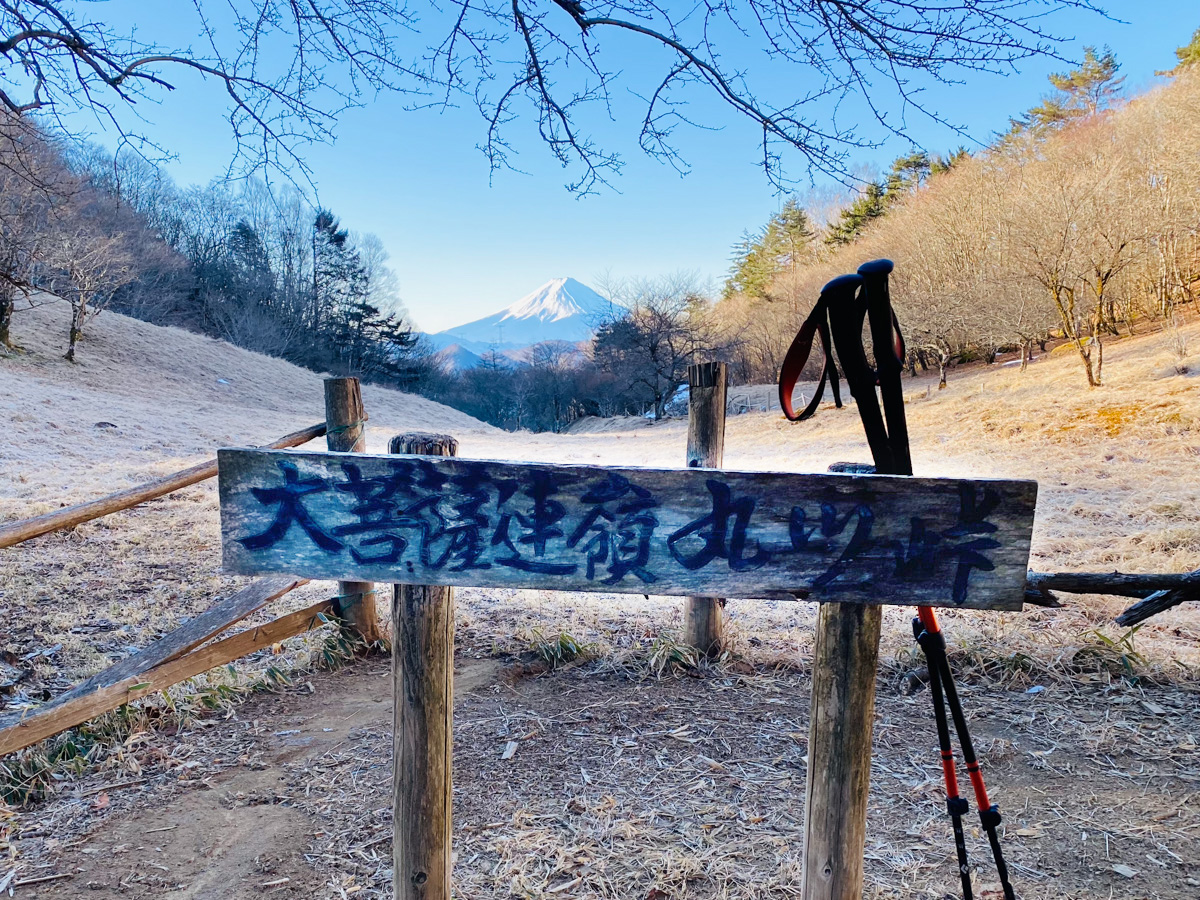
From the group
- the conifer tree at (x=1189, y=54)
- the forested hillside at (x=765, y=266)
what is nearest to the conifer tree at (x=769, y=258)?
the forested hillside at (x=765, y=266)

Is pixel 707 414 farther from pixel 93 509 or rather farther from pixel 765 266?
pixel 765 266

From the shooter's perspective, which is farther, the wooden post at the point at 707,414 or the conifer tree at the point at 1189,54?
the conifer tree at the point at 1189,54

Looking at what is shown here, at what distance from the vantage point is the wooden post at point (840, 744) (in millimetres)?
1604

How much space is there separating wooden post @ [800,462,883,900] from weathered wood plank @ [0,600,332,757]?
2932 mm

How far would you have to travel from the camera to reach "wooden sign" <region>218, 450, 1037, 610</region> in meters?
1.38

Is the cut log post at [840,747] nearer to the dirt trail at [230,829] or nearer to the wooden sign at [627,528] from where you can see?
the wooden sign at [627,528]

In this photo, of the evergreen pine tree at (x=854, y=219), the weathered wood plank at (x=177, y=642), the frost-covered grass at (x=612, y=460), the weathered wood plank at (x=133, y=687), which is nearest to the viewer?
the weathered wood plank at (x=133, y=687)

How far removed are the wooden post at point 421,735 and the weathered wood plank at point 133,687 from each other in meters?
2.00

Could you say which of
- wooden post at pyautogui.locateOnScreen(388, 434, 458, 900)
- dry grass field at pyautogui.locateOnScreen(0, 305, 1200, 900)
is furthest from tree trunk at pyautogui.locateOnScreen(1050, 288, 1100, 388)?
wooden post at pyautogui.locateOnScreen(388, 434, 458, 900)

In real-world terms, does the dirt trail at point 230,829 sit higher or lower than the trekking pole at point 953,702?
lower

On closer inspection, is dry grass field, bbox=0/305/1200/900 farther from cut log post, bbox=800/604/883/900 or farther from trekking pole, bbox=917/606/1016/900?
trekking pole, bbox=917/606/1016/900

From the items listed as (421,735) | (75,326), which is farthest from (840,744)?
(75,326)

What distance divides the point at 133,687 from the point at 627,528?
2850 millimetres

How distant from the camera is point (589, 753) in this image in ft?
10.6
